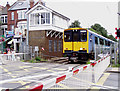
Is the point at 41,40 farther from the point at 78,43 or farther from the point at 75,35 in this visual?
the point at 78,43

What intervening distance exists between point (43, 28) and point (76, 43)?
6.80m

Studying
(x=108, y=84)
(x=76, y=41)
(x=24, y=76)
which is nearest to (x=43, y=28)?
(x=76, y=41)

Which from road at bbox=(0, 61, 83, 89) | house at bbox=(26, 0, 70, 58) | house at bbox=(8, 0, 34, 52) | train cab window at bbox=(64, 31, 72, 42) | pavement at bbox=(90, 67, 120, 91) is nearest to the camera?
road at bbox=(0, 61, 83, 89)

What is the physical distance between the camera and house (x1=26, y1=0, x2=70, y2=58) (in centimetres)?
2267

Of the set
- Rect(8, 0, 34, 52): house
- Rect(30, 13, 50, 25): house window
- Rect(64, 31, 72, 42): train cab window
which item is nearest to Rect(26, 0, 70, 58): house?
Rect(30, 13, 50, 25): house window

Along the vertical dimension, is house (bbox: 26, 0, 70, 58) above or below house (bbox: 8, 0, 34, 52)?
below

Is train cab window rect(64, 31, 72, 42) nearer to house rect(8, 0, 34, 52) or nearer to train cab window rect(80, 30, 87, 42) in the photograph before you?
train cab window rect(80, 30, 87, 42)

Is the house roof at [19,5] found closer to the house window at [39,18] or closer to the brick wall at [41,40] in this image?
the house window at [39,18]

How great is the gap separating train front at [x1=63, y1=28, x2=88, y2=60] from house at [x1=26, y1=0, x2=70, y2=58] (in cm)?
505

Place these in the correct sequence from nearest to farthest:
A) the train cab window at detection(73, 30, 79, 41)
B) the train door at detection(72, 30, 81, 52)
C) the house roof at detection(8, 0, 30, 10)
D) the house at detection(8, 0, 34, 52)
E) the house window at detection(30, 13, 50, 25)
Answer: the train door at detection(72, 30, 81, 52), the train cab window at detection(73, 30, 79, 41), the house window at detection(30, 13, 50, 25), the house at detection(8, 0, 34, 52), the house roof at detection(8, 0, 30, 10)

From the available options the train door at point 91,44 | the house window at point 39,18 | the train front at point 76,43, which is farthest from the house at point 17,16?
the train door at point 91,44

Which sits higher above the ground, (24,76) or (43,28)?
(43,28)

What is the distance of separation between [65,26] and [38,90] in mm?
26094

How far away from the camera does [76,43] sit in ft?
57.8
